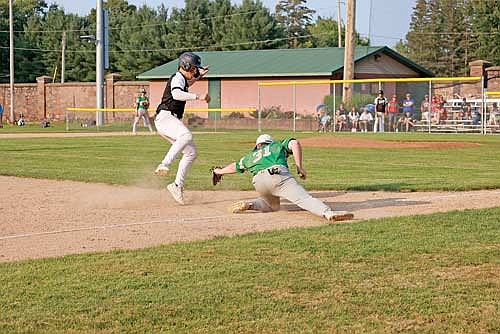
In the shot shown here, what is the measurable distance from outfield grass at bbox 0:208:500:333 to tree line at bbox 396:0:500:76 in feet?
197

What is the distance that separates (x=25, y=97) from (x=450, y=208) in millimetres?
52153

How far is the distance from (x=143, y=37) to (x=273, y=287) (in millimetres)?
67760

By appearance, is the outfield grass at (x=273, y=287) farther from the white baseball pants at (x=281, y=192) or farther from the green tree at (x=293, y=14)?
the green tree at (x=293, y=14)

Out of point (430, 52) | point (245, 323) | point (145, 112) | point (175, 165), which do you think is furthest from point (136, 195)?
point (430, 52)

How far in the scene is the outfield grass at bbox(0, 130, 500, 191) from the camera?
1299cm

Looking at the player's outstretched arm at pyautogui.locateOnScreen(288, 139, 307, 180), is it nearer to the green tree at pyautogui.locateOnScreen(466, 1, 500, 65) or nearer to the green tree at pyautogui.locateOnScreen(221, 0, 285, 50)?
the green tree at pyautogui.locateOnScreen(466, 1, 500, 65)

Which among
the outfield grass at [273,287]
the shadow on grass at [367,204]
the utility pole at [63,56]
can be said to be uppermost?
the utility pole at [63,56]

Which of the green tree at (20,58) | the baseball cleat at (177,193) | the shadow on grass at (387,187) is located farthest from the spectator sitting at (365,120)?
the green tree at (20,58)

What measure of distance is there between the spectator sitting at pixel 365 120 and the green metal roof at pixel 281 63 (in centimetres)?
908

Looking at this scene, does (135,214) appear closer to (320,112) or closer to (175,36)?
(320,112)

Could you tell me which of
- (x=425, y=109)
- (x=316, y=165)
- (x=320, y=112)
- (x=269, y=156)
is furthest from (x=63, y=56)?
(x=269, y=156)

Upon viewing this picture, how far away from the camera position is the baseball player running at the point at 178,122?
35.4 feet

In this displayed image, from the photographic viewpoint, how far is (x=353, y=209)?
10102 millimetres

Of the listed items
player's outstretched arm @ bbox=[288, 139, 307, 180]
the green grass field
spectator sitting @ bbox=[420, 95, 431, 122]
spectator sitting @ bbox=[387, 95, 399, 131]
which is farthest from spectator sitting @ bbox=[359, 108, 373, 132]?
the green grass field
